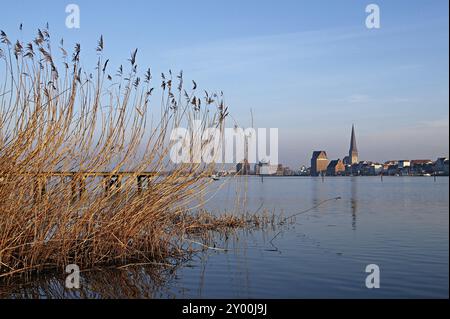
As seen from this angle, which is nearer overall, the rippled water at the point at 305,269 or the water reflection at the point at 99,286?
the water reflection at the point at 99,286

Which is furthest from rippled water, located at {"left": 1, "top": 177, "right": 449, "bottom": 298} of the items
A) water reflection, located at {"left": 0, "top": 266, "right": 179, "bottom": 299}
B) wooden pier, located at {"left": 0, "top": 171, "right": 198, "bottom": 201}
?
wooden pier, located at {"left": 0, "top": 171, "right": 198, "bottom": 201}

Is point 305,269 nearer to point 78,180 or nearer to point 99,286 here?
point 99,286

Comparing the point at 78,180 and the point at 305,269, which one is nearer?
the point at 78,180

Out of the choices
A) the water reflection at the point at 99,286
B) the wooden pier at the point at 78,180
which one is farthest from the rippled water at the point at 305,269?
the wooden pier at the point at 78,180

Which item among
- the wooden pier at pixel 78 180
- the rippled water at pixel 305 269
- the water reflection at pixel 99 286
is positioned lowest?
the rippled water at pixel 305 269

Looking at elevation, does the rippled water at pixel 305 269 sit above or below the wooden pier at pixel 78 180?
below

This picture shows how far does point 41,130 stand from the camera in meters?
6.27

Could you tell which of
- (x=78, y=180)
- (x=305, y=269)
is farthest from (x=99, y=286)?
(x=305, y=269)

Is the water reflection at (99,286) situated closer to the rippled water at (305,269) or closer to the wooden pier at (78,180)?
the rippled water at (305,269)

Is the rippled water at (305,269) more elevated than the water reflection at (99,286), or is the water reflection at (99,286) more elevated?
the water reflection at (99,286)

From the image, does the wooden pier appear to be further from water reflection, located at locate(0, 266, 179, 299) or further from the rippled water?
the rippled water
